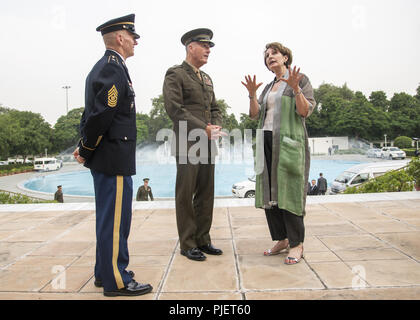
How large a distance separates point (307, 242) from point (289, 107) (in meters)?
1.38

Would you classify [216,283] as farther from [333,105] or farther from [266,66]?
[333,105]

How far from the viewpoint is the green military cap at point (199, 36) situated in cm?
313

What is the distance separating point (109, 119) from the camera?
7.35ft

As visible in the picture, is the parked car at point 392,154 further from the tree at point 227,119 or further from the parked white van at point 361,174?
the tree at point 227,119

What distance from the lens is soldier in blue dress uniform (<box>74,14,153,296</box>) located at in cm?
225

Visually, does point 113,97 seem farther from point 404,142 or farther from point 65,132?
point 65,132

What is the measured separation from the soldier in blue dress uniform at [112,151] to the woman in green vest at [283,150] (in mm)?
1177

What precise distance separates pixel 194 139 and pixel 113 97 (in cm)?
102

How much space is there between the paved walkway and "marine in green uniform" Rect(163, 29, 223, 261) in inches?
10.1

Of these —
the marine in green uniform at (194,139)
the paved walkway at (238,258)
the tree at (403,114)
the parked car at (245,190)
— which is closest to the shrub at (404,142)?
the tree at (403,114)

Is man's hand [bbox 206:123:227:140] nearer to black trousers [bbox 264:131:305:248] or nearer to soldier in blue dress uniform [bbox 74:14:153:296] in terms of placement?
black trousers [bbox 264:131:305:248]

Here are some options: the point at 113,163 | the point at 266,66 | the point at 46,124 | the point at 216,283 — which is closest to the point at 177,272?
the point at 216,283

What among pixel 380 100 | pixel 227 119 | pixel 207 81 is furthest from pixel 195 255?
pixel 380 100

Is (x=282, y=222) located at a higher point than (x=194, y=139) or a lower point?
lower
